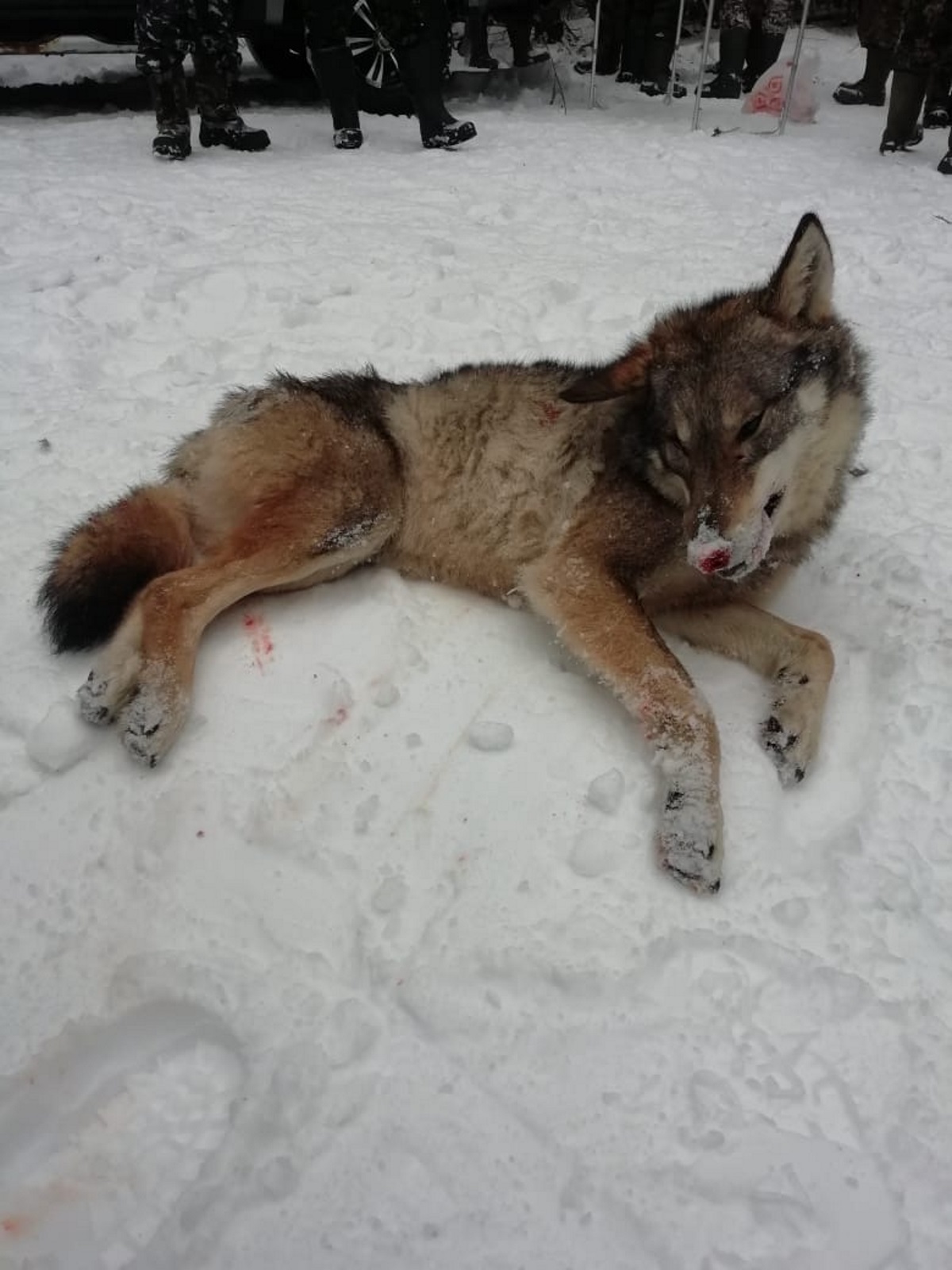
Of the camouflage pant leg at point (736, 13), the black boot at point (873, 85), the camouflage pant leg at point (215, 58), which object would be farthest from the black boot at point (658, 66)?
the camouflage pant leg at point (215, 58)

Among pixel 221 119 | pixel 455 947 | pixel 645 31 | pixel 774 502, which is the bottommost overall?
pixel 455 947

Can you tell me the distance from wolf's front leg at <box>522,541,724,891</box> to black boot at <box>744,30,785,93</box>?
1164 centimetres

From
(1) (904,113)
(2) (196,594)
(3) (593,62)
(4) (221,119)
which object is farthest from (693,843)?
(3) (593,62)

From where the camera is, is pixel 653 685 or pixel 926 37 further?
pixel 926 37

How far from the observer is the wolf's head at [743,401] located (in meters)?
2.94

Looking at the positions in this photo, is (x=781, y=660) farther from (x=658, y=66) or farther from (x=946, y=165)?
(x=658, y=66)

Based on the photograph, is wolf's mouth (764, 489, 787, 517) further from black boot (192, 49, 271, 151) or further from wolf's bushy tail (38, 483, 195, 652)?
black boot (192, 49, 271, 151)

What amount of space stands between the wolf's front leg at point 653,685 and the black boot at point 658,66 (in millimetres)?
10984

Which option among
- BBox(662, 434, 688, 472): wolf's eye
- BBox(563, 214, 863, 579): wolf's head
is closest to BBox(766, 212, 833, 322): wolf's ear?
BBox(563, 214, 863, 579): wolf's head

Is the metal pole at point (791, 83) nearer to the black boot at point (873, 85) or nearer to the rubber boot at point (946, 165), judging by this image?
the rubber boot at point (946, 165)

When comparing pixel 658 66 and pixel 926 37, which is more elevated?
pixel 926 37

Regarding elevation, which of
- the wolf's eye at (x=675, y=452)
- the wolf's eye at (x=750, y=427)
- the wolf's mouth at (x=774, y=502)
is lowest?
the wolf's mouth at (x=774, y=502)

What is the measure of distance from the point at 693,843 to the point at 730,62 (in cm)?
1262

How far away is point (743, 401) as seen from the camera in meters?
3.06
